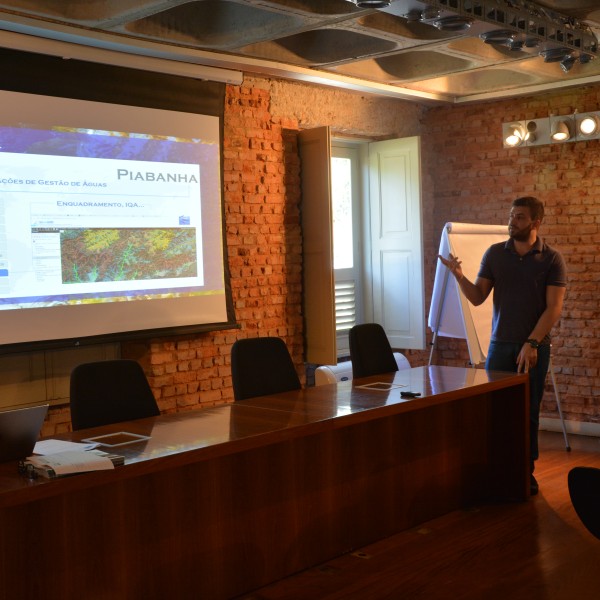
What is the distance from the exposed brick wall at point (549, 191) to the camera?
736cm

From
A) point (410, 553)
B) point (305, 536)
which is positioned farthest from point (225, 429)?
point (410, 553)

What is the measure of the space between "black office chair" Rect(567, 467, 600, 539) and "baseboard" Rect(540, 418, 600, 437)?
4477 mm

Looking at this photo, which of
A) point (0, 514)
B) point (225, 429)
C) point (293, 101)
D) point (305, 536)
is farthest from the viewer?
point (293, 101)

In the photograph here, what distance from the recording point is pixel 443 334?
7301mm

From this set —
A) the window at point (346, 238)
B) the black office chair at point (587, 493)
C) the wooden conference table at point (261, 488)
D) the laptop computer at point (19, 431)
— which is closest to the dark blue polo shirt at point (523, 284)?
the wooden conference table at point (261, 488)

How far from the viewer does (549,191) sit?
759cm

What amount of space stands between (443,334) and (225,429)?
12.9ft

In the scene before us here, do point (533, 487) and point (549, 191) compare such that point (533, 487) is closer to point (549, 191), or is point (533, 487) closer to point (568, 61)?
point (568, 61)

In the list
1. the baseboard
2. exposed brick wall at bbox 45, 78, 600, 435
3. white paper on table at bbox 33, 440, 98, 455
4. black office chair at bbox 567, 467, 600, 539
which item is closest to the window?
exposed brick wall at bbox 45, 78, 600, 435

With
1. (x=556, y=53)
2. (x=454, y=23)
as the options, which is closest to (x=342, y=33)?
(x=454, y=23)

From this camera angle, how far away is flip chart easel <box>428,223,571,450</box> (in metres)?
7.02

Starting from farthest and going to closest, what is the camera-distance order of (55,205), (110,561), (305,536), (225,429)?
1. (55,205)
2. (305,536)
3. (225,429)
4. (110,561)

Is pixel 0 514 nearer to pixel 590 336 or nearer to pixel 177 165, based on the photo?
pixel 177 165

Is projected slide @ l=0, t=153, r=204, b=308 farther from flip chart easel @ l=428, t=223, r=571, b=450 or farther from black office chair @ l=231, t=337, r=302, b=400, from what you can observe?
flip chart easel @ l=428, t=223, r=571, b=450
